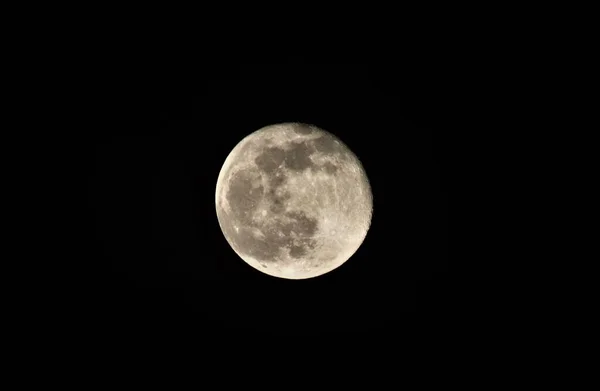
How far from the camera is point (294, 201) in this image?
12.1ft

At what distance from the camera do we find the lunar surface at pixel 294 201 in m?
3.73

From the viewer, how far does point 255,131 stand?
14.2ft

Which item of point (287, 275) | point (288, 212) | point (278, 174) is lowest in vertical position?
point (287, 275)

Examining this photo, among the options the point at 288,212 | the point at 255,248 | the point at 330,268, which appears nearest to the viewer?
the point at 288,212

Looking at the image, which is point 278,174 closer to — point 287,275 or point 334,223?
point 334,223

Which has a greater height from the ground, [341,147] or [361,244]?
[341,147]

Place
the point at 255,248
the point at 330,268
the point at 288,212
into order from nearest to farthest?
the point at 288,212 → the point at 255,248 → the point at 330,268

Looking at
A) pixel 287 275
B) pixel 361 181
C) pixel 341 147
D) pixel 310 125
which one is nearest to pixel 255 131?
pixel 310 125

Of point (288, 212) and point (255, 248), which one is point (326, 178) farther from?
point (255, 248)

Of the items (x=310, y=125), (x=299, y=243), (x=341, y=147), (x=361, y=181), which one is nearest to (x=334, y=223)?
(x=299, y=243)

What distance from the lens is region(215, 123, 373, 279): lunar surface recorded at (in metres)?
3.73

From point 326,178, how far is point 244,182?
83cm

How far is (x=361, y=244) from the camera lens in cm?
439

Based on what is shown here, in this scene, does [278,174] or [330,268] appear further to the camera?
[330,268]
